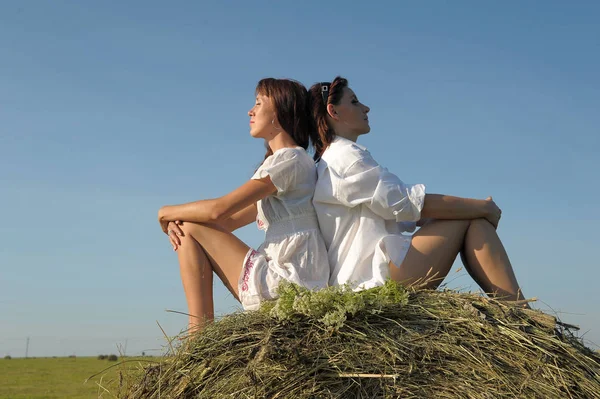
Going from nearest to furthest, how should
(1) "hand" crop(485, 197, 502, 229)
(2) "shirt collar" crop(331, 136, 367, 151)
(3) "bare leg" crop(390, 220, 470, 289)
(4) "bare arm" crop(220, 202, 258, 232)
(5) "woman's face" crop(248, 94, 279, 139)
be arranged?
(3) "bare leg" crop(390, 220, 470, 289), (1) "hand" crop(485, 197, 502, 229), (2) "shirt collar" crop(331, 136, 367, 151), (5) "woman's face" crop(248, 94, 279, 139), (4) "bare arm" crop(220, 202, 258, 232)

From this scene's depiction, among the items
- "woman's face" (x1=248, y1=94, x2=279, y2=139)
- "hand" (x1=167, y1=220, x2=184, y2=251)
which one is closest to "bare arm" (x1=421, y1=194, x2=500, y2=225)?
"woman's face" (x1=248, y1=94, x2=279, y2=139)

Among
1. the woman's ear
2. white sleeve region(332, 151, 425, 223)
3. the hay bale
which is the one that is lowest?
the hay bale

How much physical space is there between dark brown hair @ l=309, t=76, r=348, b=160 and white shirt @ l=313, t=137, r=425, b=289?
0.30m

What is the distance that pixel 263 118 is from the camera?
464cm

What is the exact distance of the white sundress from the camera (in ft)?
13.8

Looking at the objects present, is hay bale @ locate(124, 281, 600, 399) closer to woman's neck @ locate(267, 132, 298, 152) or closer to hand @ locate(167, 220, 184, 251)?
hand @ locate(167, 220, 184, 251)

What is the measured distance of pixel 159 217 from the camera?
179 inches

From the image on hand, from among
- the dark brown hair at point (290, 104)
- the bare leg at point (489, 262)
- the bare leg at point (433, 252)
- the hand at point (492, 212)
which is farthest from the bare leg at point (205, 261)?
the hand at point (492, 212)

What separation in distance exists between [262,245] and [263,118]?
814 millimetres

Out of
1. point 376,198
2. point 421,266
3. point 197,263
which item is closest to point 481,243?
point 421,266

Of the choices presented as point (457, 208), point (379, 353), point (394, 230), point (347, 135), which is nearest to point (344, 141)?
point (347, 135)

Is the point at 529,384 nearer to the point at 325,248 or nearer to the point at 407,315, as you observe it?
the point at 407,315

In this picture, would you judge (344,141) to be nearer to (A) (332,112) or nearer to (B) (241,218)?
(A) (332,112)

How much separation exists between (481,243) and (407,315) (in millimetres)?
959
